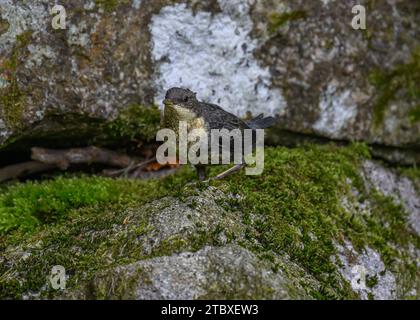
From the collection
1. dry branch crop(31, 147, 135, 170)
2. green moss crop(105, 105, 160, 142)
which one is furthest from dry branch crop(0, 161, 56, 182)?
green moss crop(105, 105, 160, 142)

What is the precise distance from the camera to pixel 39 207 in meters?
5.31

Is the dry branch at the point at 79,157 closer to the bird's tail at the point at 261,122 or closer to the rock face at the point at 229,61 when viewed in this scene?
the rock face at the point at 229,61

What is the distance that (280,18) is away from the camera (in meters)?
6.30

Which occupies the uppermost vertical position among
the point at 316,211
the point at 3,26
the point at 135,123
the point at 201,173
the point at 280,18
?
the point at 280,18

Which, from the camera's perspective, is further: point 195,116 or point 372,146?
point 372,146

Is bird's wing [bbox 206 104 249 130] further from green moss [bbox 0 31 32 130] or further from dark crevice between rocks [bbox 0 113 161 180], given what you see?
green moss [bbox 0 31 32 130]

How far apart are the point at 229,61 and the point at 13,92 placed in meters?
1.94

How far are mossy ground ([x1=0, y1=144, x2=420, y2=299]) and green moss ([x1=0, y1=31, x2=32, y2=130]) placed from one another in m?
0.59

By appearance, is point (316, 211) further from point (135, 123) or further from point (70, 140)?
point (70, 140)

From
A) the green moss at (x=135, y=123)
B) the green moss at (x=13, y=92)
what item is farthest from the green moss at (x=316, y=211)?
the green moss at (x=13, y=92)

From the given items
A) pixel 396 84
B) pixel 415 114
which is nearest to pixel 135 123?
pixel 396 84

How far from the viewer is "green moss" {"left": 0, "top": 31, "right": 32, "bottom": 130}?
5668 mm

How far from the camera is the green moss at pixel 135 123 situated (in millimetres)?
6035
